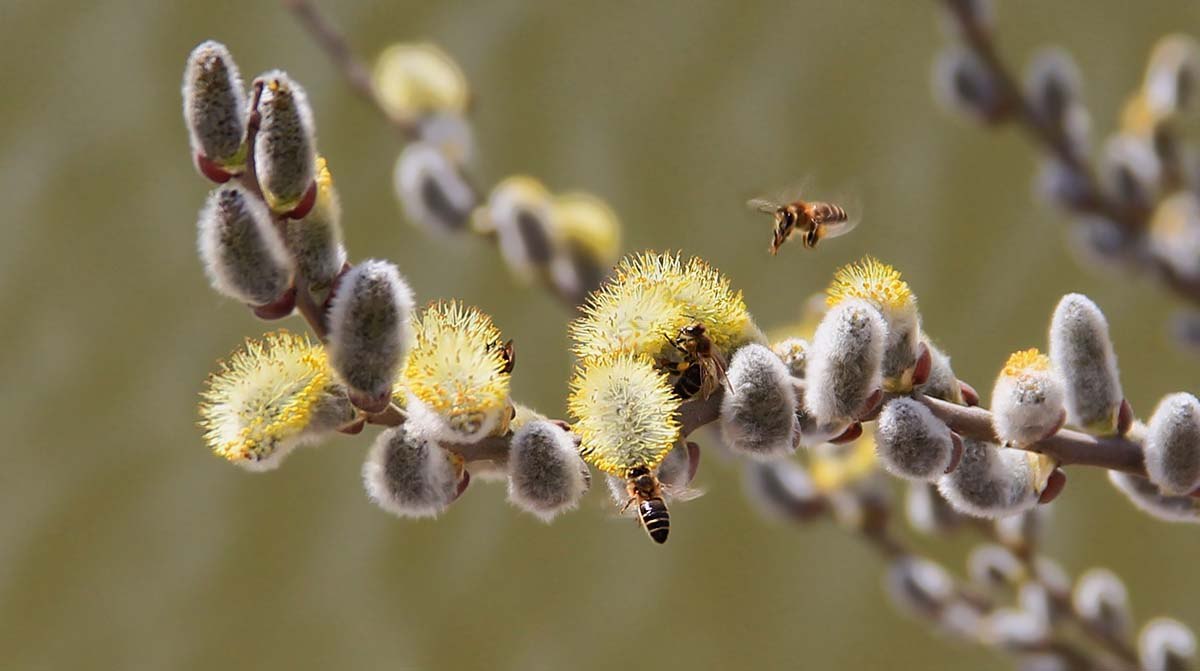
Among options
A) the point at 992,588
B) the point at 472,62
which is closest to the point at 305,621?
the point at 472,62

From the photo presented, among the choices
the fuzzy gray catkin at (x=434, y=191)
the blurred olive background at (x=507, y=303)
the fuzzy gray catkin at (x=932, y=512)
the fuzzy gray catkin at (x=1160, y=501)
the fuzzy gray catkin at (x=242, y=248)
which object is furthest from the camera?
the blurred olive background at (x=507, y=303)

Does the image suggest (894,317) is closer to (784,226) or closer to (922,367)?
(922,367)

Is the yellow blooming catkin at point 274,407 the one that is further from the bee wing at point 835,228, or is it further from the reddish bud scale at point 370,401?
the bee wing at point 835,228

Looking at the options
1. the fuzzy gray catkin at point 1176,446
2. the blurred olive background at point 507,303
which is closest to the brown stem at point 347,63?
the fuzzy gray catkin at point 1176,446

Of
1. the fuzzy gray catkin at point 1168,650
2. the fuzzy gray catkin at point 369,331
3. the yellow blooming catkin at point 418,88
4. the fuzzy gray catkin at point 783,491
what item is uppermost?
the yellow blooming catkin at point 418,88

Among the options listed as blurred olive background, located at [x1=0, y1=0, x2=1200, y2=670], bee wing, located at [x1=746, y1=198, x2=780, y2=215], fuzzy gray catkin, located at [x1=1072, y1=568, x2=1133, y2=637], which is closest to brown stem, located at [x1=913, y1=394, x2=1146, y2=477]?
bee wing, located at [x1=746, y1=198, x2=780, y2=215]

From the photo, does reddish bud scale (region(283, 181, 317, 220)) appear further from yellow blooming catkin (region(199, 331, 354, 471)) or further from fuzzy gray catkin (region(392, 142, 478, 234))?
fuzzy gray catkin (region(392, 142, 478, 234))
